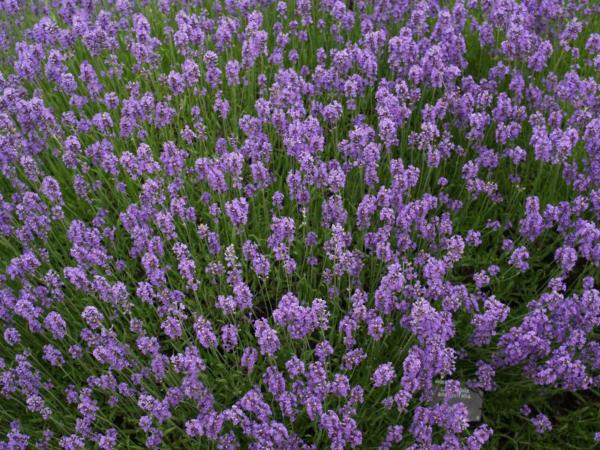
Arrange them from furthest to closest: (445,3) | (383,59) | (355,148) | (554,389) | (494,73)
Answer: (445,3) < (383,59) < (494,73) < (355,148) < (554,389)

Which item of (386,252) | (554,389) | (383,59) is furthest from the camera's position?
(383,59)

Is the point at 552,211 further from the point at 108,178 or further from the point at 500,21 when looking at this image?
the point at 108,178

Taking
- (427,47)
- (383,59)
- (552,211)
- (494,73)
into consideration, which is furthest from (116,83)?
(552,211)

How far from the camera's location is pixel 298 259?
3.61 meters

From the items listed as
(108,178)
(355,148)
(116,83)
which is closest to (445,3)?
(355,148)

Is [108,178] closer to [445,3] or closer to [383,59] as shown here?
[383,59]

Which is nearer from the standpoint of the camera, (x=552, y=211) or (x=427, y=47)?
(x=552, y=211)

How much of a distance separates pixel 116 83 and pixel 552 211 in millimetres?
3399

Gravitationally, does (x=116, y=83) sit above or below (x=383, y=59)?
below

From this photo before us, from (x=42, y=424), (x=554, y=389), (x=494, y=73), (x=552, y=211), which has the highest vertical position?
(x=494, y=73)

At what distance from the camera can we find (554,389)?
10.0 feet

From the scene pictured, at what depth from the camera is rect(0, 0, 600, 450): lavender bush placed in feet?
8.75

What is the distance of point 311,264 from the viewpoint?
3.33m

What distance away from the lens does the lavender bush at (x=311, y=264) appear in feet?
8.75
